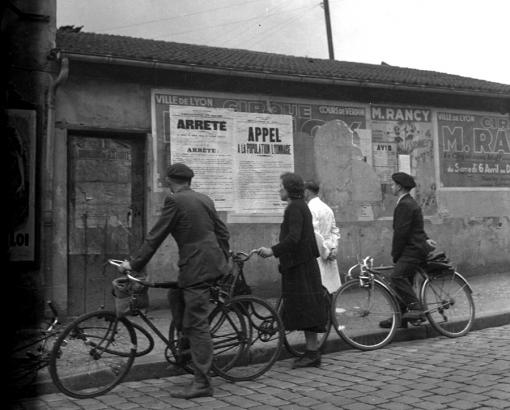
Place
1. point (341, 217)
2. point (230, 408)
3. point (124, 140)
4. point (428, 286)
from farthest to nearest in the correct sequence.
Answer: point (341, 217) → point (124, 140) → point (428, 286) → point (230, 408)

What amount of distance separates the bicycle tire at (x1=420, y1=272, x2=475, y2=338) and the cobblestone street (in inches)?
26.0

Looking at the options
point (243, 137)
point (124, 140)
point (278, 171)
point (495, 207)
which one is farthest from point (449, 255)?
point (124, 140)

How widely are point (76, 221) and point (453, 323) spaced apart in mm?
4898

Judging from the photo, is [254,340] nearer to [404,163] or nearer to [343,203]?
[343,203]

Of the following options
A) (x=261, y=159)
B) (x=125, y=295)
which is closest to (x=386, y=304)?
(x=125, y=295)

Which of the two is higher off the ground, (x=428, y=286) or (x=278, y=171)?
(x=278, y=171)

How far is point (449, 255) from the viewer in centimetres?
1031

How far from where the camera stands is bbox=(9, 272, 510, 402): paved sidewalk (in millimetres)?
5227

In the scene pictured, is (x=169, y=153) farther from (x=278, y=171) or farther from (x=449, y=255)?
(x=449, y=255)

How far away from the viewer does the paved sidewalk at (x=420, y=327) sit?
523 cm

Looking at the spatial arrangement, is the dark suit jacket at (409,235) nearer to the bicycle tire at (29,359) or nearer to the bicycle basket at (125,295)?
the bicycle basket at (125,295)

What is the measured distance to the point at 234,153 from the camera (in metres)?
8.64

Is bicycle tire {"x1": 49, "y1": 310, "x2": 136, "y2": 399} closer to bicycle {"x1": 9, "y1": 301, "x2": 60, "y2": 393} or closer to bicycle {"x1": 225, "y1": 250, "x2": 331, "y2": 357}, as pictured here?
bicycle {"x1": 9, "y1": 301, "x2": 60, "y2": 393}

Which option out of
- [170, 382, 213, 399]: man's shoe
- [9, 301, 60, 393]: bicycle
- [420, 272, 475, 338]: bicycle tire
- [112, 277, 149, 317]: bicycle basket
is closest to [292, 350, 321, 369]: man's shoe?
[170, 382, 213, 399]: man's shoe
